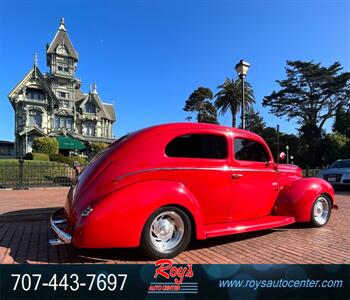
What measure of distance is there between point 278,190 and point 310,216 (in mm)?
818

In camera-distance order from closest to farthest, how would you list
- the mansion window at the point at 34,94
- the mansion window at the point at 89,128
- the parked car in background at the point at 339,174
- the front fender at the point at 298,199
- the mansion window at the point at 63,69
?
1. the front fender at the point at 298,199
2. the parked car in background at the point at 339,174
3. the mansion window at the point at 34,94
4. the mansion window at the point at 63,69
5. the mansion window at the point at 89,128

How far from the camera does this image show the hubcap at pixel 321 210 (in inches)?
215

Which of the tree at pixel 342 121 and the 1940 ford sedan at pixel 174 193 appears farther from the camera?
the tree at pixel 342 121

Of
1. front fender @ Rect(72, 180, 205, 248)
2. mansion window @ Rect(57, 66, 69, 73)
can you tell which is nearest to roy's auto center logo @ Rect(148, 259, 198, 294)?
front fender @ Rect(72, 180, 205, 248)

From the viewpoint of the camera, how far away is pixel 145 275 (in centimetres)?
319

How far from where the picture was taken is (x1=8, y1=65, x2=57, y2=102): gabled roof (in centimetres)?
3916

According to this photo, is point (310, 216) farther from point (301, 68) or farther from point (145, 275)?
point (301, 68)

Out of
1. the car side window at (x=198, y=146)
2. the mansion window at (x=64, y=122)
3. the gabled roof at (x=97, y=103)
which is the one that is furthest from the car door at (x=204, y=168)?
the gabled roof at (x=97, y=103)

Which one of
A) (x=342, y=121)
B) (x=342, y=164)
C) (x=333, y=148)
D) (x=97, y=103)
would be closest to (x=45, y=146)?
(x=97, y=103)

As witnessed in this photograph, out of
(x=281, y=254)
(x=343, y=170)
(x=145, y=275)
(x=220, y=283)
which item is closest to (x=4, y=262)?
Result: (x=145, y=275)

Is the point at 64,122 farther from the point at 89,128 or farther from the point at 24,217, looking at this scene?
the point at 24,217

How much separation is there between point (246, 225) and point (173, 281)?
64.4 inches

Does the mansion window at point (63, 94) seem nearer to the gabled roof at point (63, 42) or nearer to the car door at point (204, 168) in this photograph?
the gabled roof at point (63, 42)

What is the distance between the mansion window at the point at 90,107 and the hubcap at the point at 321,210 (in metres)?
44.6
